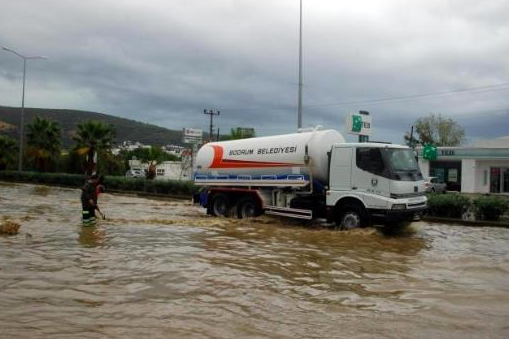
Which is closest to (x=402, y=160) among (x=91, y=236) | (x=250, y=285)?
(x=250, y=285)

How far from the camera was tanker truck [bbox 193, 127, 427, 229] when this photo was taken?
14195mm

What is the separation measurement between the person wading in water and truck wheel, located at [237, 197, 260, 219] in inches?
199

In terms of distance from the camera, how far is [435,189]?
40438mm

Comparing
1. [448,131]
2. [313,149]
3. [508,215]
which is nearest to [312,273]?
[313,149]

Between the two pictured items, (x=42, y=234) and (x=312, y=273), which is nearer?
(x=312, y=273)

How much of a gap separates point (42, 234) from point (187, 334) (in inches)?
373

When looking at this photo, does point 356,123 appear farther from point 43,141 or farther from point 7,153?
point 7,153

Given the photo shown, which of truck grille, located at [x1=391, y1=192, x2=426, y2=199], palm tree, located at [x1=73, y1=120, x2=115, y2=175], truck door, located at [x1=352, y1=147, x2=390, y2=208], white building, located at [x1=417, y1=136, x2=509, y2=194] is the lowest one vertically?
truck grille, located at [x1=391, y1=192, x2=426, y2=199]

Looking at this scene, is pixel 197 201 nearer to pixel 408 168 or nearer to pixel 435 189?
pixel 408 168

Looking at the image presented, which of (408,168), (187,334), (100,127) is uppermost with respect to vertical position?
(100,127)

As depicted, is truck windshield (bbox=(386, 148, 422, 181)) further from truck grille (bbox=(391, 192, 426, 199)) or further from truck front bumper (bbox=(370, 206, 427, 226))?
truck front bumper (bbox=(370, 206, 427, 226))

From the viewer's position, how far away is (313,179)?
1595cm

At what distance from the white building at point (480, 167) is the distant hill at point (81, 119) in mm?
55830

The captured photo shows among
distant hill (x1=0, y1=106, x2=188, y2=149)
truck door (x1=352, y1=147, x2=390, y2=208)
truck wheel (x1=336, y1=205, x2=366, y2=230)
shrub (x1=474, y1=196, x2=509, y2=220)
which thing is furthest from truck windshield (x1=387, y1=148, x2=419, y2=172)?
distant hill (x1=0, y1=106, x2=188, y2=149)
